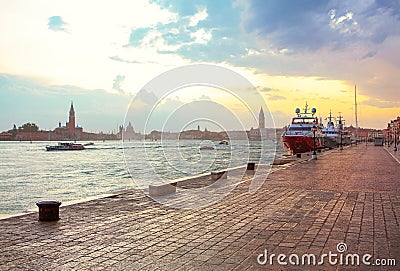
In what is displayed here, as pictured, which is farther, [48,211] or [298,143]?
[298,143]

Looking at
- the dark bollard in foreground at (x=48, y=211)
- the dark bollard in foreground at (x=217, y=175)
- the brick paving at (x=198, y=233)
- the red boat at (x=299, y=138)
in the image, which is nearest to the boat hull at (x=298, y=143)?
the red boat at (x=299, y=138)

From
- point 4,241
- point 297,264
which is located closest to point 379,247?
point 297,264

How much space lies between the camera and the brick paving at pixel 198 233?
17.6ft

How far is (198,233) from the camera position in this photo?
690 centimetres

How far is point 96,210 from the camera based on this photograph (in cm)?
901

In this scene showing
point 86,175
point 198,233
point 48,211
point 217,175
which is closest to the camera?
point 198,233

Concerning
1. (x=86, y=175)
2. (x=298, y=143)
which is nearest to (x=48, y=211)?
(x=86, y=175)

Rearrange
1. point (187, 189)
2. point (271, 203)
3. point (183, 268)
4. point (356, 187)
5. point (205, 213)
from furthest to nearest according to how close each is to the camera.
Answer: point (356, 187), point (187, 189), point (271, 203), point (205, 213), point (183, 268)

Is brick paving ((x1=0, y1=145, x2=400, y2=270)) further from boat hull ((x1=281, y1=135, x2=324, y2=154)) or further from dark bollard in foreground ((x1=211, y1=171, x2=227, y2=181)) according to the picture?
boat hull ((x1=281, y1=135, x2=324, y2=154))

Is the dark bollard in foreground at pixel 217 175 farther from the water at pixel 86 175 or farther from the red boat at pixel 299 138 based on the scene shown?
the red boat at pixel 299 138

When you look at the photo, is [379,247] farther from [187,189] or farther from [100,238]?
[187,189]

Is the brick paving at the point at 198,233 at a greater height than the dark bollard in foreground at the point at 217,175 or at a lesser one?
lesser

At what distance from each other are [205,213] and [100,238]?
8.98 ft

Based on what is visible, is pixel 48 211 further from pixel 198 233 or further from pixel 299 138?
pixel 299 138
